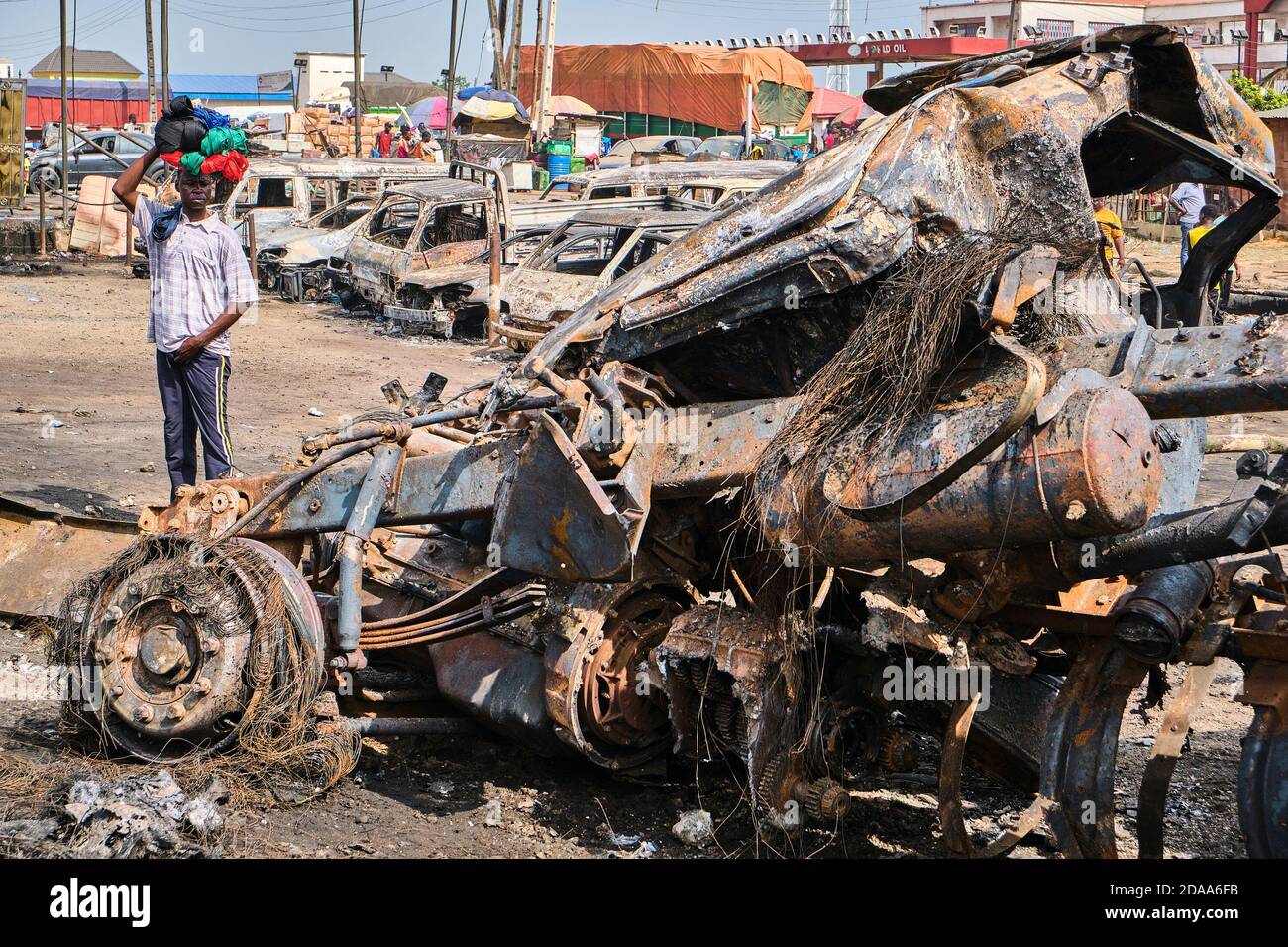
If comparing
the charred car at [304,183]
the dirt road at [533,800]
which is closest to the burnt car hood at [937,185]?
the dirt road at [533,800]

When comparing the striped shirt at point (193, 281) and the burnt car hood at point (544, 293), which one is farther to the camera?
the burnt car hood at point (544, 293)

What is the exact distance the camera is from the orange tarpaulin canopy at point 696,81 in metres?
39.2

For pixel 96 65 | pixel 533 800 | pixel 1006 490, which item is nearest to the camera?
pixel 1006 490

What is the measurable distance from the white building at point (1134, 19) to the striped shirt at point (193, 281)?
35438 mm

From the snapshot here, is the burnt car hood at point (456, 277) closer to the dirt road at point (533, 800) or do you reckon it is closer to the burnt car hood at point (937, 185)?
the dirt road at point (533, 800)

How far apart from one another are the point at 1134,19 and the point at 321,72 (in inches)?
1175

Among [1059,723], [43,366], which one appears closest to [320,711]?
[1059,723]

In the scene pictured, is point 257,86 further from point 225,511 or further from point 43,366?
point 225,511

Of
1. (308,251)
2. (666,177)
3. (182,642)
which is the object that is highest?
(666,177)

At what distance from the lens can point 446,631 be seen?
4578 millimetres

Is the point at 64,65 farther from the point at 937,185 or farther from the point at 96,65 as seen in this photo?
the point at 96,65

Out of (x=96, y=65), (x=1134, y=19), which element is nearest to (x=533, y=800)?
(x=1134, y=19)

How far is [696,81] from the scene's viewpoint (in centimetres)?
3959

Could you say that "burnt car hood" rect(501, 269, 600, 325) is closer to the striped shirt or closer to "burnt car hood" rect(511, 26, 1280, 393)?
the striped shirt
